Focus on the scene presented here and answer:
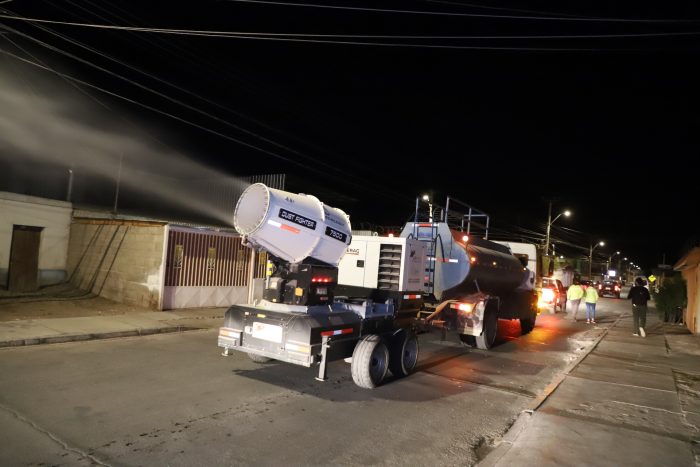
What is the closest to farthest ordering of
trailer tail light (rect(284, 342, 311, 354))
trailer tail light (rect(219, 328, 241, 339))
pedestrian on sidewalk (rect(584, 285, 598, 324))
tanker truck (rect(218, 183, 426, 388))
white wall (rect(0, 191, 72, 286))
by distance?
trailer tail light (rect(284, 342, 311, 354)), tanker truck (rect(218, 183, 426, 388)), trailer tail light (rect(219, 328, 241, 339)), white wall (rect(0, 191, 72, 286)), pedestrian on sidewalk (rect(584, 285, 598, 324))

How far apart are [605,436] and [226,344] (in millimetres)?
5098

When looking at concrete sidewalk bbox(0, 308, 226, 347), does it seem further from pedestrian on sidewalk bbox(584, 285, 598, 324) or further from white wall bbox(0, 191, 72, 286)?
pedestrian on sidewalk bbox(584, 285, 598, 324)

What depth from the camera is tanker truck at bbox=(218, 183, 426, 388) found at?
6.12 metres

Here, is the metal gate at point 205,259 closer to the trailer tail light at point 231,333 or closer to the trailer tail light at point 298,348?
the trailer tail light at point 231,333

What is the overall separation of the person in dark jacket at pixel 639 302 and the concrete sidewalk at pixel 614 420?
404 centimetres

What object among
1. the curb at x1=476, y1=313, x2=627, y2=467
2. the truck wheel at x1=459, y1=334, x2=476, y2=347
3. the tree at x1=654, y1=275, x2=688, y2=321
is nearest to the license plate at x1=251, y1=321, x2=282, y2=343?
the curb at x1=476, y1=313, x2=627, y2=467

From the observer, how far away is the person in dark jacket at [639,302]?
1348 cm

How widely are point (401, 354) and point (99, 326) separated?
7.01m

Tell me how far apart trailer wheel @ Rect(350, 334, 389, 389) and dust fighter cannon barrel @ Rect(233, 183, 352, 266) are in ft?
4.47

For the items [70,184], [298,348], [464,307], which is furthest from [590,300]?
[70,184]

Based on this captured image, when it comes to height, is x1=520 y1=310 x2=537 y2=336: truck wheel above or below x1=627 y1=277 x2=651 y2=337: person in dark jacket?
below

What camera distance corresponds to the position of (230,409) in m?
5.39

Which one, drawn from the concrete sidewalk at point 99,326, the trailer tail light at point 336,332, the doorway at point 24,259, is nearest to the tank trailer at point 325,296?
the trailer tail light at point 336,332

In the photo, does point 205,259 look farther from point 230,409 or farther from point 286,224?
point 230,409
